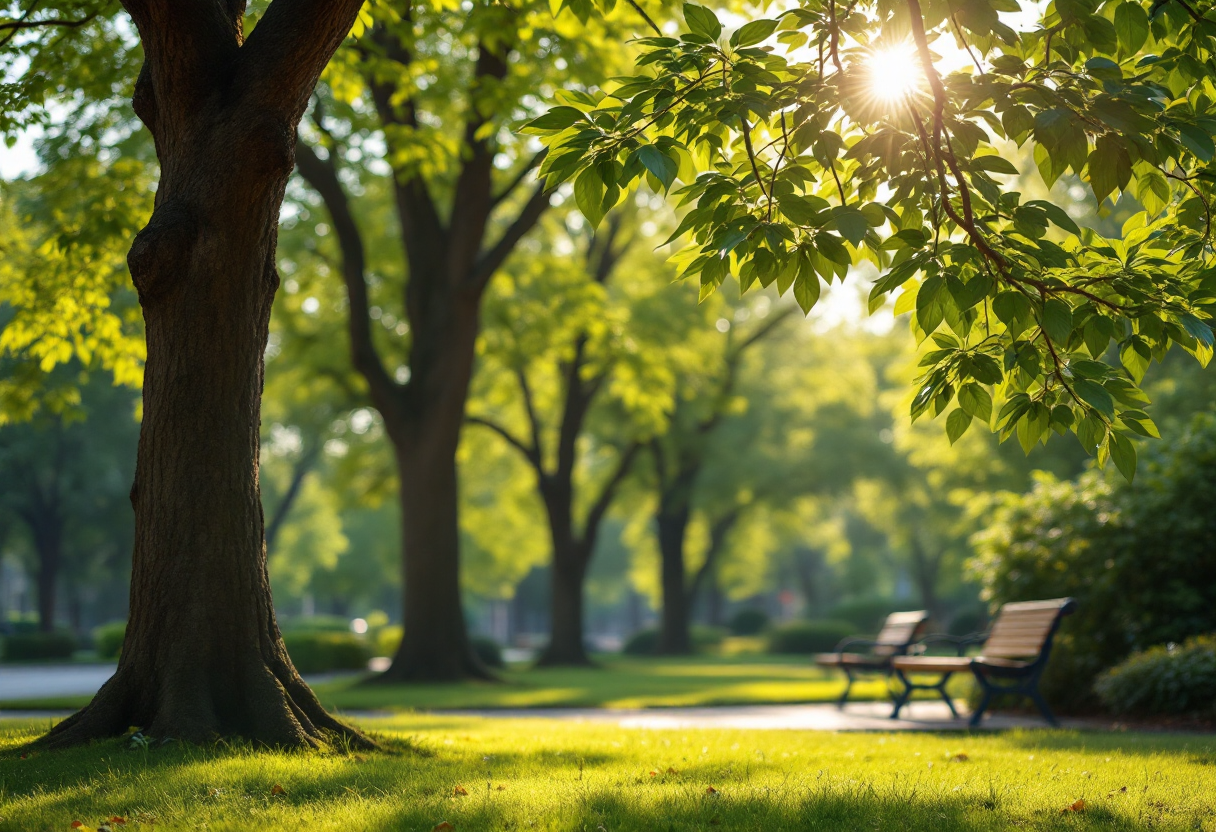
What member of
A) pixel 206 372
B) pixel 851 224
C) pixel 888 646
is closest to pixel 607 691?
pixel 888 646

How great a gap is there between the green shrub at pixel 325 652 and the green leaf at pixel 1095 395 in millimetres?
20994

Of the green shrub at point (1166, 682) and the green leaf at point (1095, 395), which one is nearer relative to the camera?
the green leaf at point (1095, 395)

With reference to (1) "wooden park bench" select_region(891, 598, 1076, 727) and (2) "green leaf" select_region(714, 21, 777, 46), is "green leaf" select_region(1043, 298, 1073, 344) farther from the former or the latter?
(1) "wooden park bench" select_region(891, 598, 1076, 727)

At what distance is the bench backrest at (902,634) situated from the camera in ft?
44.9

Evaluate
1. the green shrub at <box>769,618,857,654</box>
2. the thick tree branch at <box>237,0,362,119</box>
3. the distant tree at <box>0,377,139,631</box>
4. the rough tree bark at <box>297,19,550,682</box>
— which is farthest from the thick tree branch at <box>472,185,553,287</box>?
the distant tree at <box>0,377,139,631</box>

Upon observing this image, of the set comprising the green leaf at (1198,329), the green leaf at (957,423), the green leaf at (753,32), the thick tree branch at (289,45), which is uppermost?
the thick tree branch at (289,45)

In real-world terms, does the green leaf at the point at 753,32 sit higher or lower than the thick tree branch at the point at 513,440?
lower

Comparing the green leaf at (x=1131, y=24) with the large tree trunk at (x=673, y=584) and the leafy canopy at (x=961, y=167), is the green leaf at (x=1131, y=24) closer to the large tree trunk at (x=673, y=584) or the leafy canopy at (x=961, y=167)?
the leafy canopy at (x=961, y=167)

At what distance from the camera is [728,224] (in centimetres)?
412

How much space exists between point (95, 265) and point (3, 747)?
247 inches

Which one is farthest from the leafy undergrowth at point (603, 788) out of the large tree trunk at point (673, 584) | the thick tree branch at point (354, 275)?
the large tree trunk at point (673, 584)

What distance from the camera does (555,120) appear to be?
401cm

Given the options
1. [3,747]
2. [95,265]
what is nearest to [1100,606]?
[3,747]

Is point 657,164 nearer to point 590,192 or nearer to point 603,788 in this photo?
point 590,192
